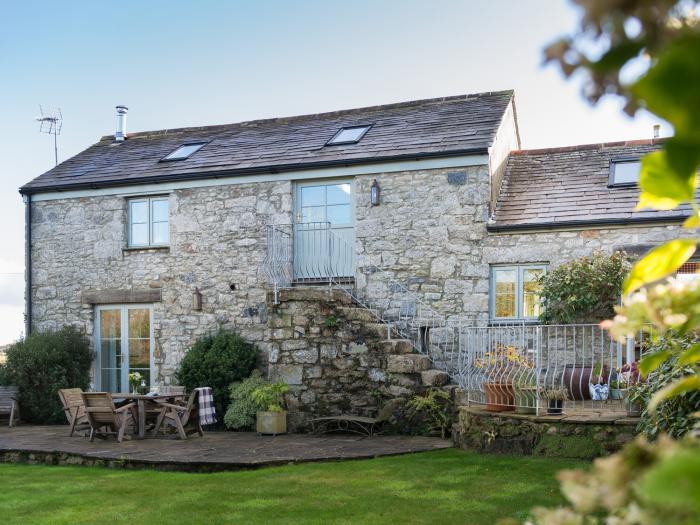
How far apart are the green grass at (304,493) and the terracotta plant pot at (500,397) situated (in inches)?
23.8

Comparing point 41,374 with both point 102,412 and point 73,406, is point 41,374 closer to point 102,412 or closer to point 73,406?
point 73,406

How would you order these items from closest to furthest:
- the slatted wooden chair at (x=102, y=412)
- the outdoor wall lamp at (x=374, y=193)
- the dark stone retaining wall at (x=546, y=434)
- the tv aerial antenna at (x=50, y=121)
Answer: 1. the dark stone retaining wall at (x=546, y=434)
2. the slatted wooden chair at (x=102, y=412)
3. the outdoor wall lamp at (x=374, y=193)
4. the tv aerial antenna at (x=50, y=121)

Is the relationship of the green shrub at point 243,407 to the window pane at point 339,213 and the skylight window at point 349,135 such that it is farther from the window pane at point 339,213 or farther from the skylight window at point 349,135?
the skylight window at point 349,135

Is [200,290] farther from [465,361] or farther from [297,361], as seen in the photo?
[465,361]

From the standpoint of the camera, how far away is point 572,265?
10.5 meters

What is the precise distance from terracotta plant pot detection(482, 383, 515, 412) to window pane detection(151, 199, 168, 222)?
737 cm

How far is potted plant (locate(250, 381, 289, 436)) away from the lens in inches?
428

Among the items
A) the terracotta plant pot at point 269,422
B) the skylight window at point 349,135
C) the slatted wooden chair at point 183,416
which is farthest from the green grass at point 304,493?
the skylight window at point 349,135

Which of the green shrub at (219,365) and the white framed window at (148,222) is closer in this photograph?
the green shrub at (219,365)

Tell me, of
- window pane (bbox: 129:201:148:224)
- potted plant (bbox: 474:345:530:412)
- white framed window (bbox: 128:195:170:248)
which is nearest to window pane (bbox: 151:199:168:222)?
white framed window (bbox: 128:195:170:248)

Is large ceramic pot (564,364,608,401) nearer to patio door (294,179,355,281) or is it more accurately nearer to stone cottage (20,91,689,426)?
stone cottage (20,91,689,426)

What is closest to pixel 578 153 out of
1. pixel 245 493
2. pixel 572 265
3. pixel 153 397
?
pixel 572 265

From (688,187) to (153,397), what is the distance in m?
10.1

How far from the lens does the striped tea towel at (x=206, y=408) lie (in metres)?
11.2
